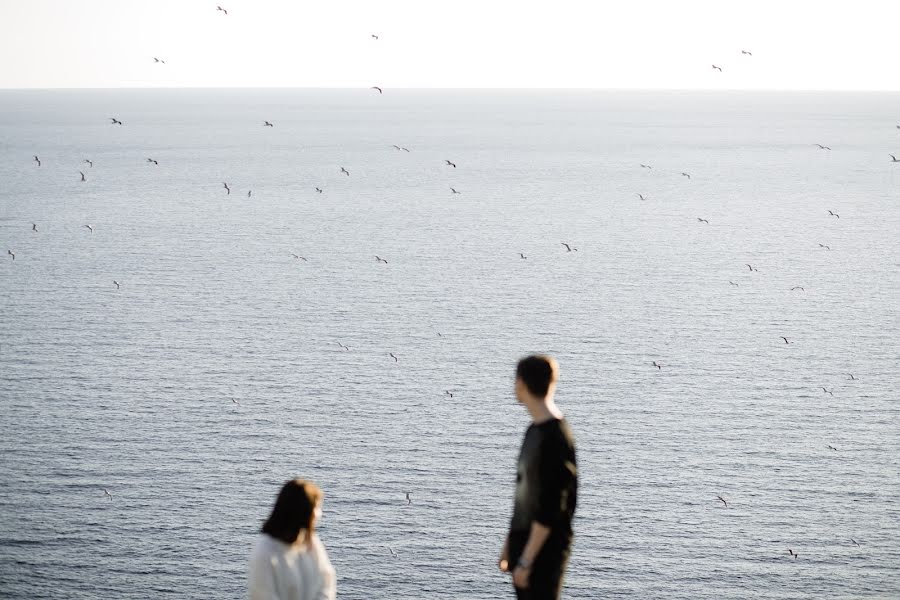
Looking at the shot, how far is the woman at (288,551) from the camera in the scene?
7852 millimetres

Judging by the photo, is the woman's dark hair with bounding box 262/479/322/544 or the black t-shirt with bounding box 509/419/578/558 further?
the black t-shirt with bounding box 509/419/578/558

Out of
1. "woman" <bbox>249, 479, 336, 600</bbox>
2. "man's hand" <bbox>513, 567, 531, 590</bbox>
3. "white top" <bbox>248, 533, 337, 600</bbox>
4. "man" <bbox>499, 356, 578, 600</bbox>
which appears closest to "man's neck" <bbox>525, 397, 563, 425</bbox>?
"man" <bbox>499, 356, 578, 600</bbox>

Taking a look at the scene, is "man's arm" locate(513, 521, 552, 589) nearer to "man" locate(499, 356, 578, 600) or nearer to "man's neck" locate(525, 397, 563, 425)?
"man" locate(499, 356, 578, 600)

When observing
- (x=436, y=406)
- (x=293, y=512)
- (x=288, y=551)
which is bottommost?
(x=436, y=406)

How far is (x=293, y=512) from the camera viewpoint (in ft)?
25.7

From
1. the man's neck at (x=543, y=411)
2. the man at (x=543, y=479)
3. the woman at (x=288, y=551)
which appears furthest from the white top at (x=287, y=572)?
the man's neck at (x=543, y=411)

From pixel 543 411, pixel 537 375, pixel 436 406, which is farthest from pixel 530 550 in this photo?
pixel 436 406

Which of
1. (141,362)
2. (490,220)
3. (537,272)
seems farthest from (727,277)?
(141,362)

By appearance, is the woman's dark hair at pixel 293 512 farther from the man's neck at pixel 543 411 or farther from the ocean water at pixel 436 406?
the ocean water at pixel 436 406

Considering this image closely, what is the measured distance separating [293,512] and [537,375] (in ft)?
7.05

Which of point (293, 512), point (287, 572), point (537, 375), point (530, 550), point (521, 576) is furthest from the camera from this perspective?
point (521, 576)

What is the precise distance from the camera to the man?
841 cm

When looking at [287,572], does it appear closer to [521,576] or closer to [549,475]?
[521,576]

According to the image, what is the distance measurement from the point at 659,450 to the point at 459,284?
52.3 m
